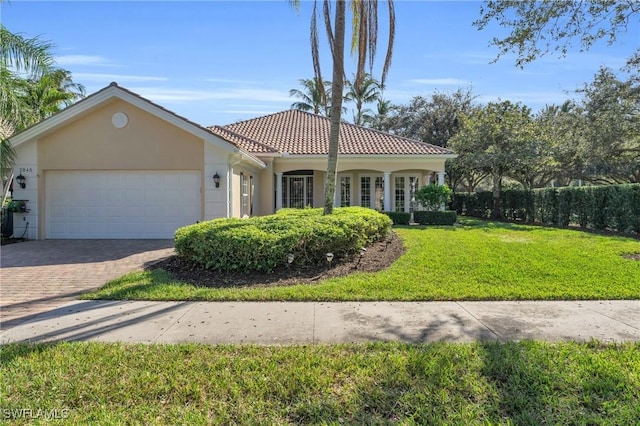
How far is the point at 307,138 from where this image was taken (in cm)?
2020

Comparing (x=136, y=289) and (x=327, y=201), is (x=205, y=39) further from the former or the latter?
(x=136, y=289)

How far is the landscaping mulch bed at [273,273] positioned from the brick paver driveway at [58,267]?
1213 millimetres

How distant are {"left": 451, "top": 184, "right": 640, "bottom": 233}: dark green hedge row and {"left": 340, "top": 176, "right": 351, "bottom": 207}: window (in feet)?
32.5

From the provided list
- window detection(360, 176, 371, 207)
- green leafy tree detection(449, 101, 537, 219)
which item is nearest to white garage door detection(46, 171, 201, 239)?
window detection(360, 176, 371, 207)

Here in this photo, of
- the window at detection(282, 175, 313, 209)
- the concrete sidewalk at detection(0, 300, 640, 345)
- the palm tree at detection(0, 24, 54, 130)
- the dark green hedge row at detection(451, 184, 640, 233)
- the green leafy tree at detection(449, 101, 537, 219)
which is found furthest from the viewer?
the window at detection(282, 175, 313, 209)

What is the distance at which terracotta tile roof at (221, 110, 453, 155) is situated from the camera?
1847 centimetres

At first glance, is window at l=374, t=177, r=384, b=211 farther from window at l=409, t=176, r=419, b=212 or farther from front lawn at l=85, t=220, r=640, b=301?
front lawn at l=85, t=220, r=640, b=301

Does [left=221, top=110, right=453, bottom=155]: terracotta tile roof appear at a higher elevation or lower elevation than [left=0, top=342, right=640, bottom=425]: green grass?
higher

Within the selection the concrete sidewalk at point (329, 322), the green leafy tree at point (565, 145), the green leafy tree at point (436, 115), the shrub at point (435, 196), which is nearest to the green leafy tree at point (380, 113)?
the green leafy tree at point (436, 115)

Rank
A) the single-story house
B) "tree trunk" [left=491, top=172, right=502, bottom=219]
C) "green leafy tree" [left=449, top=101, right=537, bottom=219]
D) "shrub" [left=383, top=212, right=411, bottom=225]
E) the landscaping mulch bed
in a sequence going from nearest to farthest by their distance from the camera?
1. the landscaping mulch bed
2. the single-story house
3. "shrub" [left=383, top=212, right=411, bottom=225]
4. "green leafy tree" [left=449, top=101, right=537, bottom=219]
5. "tree trunk" [left=491, top=172, right=502, bottom=219]

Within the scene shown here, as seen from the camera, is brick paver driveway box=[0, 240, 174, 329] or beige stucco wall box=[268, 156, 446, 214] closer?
brick paver driveway box=[0, 240, 174, 329]

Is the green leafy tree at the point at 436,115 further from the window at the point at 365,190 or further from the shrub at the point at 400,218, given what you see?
the shrub at the point at 400,218

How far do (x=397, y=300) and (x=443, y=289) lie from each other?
1064mm

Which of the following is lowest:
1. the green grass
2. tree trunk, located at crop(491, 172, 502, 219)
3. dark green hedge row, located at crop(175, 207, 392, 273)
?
the green grass
